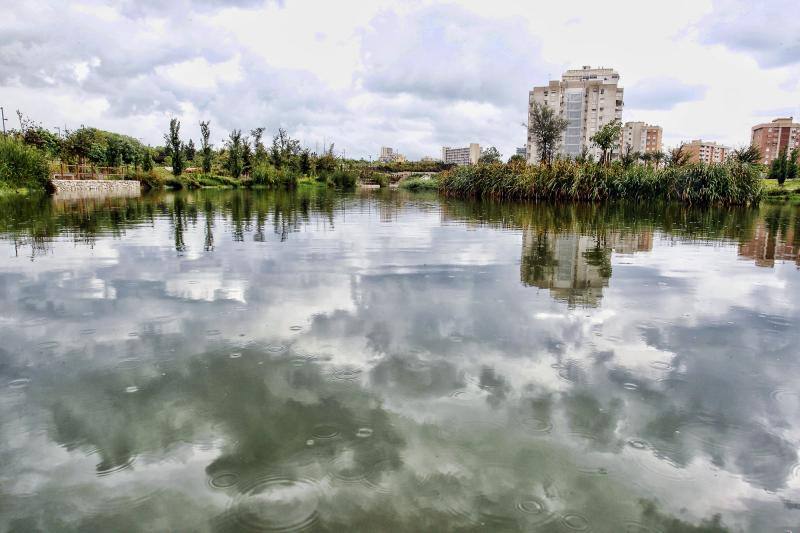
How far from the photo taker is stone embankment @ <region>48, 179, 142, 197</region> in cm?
3294

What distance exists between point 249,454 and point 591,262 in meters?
7.43

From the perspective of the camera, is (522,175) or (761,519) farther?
(522,175)

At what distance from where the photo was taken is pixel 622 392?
3.54 meters

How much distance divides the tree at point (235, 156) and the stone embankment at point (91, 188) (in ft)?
58.2

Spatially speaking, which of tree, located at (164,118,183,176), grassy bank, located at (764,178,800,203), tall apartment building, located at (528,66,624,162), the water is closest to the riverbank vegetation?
tree, located at (164,118,183,176)

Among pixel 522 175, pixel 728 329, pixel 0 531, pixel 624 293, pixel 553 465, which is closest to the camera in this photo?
pixel 0 531

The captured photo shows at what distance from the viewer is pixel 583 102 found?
112 m

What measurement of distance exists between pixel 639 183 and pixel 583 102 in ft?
308

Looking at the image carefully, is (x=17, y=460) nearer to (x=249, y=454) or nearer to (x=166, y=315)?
(x=249, y=454)

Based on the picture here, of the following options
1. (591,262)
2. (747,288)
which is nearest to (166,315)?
(591,262)

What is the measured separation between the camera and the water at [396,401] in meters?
2.37

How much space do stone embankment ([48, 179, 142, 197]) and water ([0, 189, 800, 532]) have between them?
31.0 metres

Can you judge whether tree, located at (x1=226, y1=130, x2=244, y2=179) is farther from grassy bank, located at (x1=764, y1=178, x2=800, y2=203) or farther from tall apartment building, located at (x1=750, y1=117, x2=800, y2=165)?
tall apartment building, located at (x1=750, y1=117, x2=800, y2=165)

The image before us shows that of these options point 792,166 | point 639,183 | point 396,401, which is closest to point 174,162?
point 639,183
